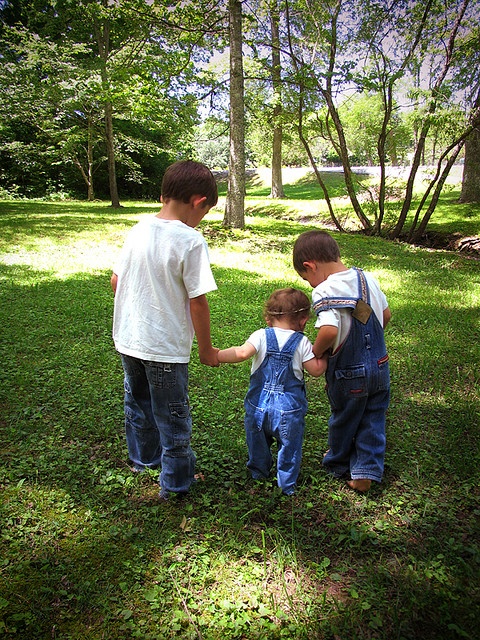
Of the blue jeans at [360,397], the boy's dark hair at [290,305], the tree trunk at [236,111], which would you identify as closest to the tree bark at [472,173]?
the tree trunk at [236,111]

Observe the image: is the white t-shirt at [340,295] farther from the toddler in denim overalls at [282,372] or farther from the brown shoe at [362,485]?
the brown shoe at [362,485]

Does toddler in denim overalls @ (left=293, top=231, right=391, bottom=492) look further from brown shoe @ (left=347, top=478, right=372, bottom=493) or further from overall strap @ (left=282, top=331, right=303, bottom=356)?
overall strap @ (left=282, top=331, right=303, bottom=356)

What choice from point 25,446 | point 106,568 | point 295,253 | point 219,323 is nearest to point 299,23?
point 219,323

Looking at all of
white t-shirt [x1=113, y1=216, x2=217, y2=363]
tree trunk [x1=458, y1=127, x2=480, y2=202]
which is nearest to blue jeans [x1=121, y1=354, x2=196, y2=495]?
white t-shirt [x1=113, y1=216, x2=217, y2=363]

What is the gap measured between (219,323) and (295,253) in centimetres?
286

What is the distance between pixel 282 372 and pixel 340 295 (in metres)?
0.53

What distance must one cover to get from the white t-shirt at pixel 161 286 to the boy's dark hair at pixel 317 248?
2.13 ft

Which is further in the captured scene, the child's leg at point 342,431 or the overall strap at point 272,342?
the child's leg at point 342,431

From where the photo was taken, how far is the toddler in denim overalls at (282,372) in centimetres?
246

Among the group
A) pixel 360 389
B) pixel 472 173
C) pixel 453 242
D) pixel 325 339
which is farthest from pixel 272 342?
pixel 472 173

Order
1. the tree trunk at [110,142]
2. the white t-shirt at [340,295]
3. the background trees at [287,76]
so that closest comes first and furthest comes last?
1. the white t-shirt at [340,295]
2. the background trees at [287,76]
3. the tree trunk at [110,142]

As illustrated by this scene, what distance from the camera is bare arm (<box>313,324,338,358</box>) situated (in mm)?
2385

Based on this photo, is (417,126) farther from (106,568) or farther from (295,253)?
(106,568)

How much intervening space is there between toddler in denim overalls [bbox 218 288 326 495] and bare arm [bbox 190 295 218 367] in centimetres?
6
